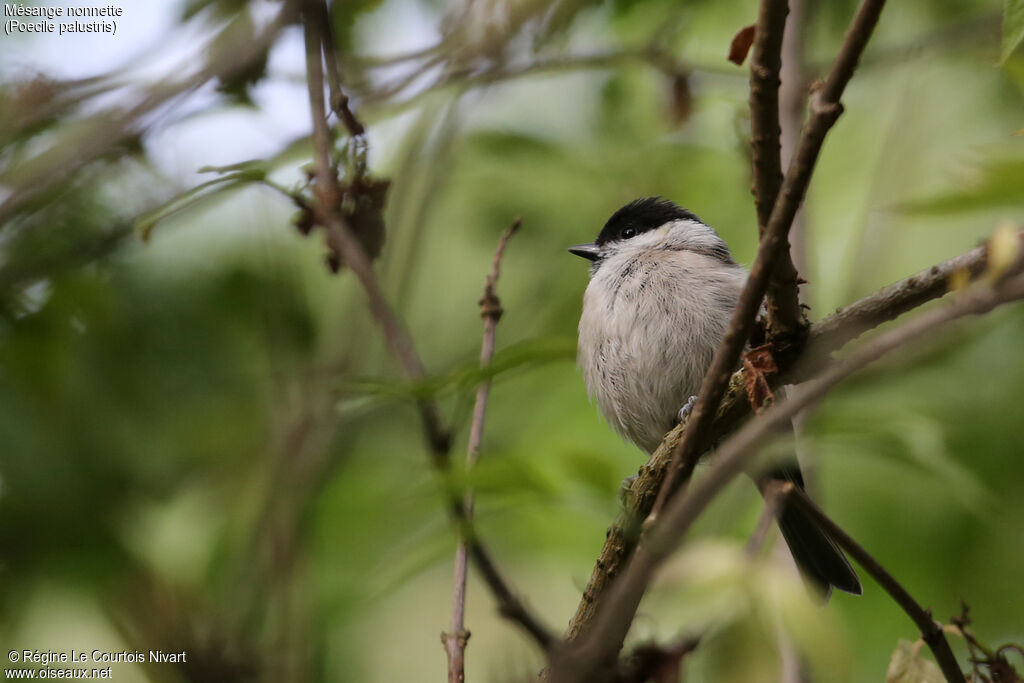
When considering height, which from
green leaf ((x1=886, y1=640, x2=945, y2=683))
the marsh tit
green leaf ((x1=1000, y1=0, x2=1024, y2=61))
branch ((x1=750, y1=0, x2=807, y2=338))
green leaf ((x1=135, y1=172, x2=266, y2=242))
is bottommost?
green leaf ((x1=886, y1=640, x2=945, y2=683))

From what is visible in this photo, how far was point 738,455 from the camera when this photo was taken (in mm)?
1115

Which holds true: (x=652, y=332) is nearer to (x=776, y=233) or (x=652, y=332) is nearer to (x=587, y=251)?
(x=587, y=251)

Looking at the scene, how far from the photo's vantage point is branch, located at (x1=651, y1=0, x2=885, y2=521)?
1.30m

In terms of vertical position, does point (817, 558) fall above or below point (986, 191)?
above

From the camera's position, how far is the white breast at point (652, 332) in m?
3.46

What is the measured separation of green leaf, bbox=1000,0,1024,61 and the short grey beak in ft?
8.69

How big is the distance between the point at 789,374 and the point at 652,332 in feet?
5.23

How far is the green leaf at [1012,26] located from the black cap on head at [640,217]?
260cm

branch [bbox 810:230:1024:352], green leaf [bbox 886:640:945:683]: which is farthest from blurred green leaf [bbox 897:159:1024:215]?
green leaf [bbox 886:640:945:683]

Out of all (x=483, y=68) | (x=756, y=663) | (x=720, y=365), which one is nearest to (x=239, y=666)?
(x=756, y=663)

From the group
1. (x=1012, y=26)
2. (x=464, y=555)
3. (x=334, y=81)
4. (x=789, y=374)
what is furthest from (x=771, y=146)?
(x=464, y=555)

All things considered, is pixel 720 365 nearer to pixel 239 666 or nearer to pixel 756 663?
pixel 756 663

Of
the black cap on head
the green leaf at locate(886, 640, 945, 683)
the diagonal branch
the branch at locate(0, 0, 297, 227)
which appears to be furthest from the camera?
the black cap on head

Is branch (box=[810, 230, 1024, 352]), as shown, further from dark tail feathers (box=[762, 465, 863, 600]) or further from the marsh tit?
dark tail feathers (box=[762, 465, 863, 600])
